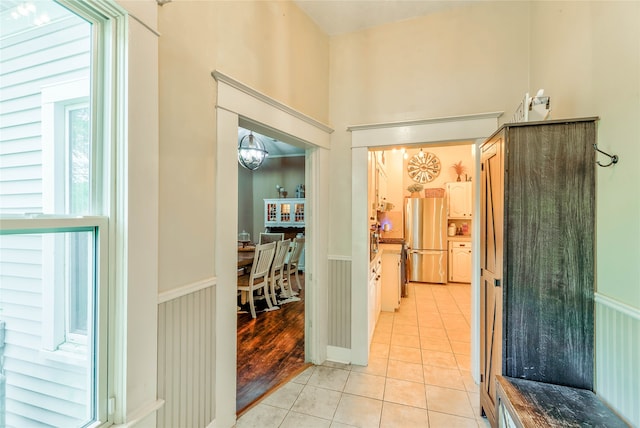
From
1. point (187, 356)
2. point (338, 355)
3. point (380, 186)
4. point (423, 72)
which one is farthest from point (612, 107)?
point (380, 186)

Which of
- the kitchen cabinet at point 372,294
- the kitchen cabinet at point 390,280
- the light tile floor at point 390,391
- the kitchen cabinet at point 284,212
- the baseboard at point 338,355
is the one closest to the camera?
the light tile floor at point 390,391

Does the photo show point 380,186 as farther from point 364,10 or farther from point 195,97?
point 195,97

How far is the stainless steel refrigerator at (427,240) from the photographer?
597 centimetres

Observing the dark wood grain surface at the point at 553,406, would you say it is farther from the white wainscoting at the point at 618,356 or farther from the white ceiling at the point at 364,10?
the white ceiling at the point at 364,10

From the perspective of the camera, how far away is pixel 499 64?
2.36 m

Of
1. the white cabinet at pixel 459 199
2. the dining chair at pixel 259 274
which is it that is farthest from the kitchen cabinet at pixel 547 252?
the white cabinet at pixel 459 199

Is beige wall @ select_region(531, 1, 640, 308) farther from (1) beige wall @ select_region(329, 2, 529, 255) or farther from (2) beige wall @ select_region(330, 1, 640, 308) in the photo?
(1) beige wall @ select_region(329, 2, 529, 255)

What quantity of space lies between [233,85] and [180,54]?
1.19 feet

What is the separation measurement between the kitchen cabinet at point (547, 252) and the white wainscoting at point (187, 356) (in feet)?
5.52

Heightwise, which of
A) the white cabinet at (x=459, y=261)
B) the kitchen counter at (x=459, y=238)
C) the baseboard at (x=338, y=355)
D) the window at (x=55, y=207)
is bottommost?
the baseboard at (x=338, y=355)

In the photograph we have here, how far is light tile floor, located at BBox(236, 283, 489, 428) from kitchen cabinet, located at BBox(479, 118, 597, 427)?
0.76 m

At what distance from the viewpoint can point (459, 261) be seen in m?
5.96

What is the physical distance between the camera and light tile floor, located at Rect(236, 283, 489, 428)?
6.39ft

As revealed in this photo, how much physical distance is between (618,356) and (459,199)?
5.33 meters
